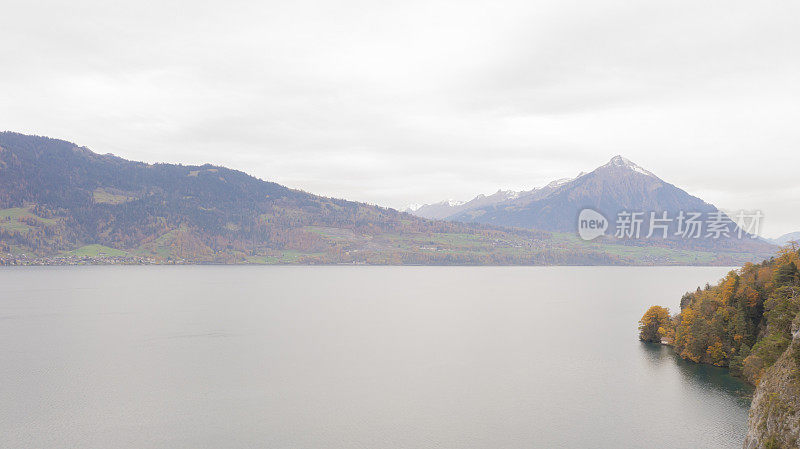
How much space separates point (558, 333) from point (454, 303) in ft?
206

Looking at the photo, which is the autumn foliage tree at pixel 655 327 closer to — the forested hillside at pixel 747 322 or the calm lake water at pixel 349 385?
the forested hillside at pixel 747 322

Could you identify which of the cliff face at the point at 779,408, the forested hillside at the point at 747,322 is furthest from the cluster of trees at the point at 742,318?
the cliff face at the point at 779,408

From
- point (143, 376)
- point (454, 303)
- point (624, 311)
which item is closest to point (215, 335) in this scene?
point (143, 376)

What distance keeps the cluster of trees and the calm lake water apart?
421 centimetres

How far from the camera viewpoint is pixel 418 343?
10262 centimetres

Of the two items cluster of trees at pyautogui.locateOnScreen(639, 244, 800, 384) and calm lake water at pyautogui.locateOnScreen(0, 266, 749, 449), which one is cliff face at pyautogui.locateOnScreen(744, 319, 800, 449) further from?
cluster of trees at pyautogui.locateOnScreen(639, 244, 800, 384)

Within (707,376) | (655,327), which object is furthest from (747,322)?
(655,327)

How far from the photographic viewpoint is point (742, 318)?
7544 cm

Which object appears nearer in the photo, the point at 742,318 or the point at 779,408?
the point at 779,408

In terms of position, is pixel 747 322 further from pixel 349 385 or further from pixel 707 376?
pixel 349 385

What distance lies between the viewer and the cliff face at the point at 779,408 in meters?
34.3

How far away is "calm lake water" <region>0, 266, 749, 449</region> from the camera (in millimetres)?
50969

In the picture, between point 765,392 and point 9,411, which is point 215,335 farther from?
point 765,392

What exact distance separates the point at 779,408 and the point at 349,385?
1947 inches
